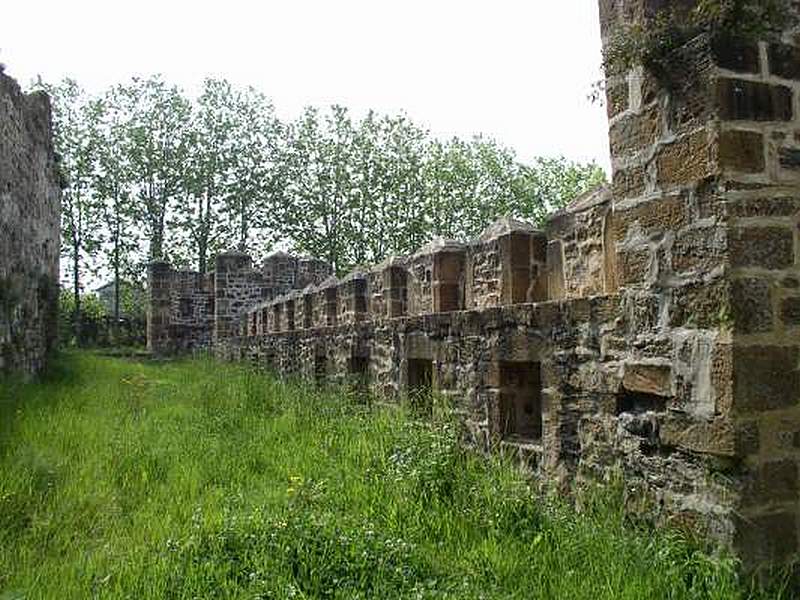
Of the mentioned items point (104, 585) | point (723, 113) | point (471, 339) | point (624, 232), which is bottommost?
point (104, 585)

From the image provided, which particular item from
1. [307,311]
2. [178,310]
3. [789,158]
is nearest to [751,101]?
[789,158]

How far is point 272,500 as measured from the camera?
183 inches

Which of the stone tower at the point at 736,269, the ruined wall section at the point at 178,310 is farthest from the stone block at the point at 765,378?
the ruined wall section at the point at 178,310

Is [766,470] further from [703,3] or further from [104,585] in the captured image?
[104,585]

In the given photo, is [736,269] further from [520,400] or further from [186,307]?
[186,307]

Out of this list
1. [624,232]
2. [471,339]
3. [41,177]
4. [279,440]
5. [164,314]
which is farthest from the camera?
[164,314]

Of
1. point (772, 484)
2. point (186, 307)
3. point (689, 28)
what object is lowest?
point (772, 484)

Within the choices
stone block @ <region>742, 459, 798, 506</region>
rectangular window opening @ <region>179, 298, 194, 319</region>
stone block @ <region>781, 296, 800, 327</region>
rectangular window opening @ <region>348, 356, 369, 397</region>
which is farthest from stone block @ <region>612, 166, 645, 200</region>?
rectangular window opening @ <region>179, 298, 194, 319</region>

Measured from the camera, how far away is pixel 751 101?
11.4ft

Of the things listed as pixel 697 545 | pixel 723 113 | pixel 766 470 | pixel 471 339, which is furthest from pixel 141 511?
pixel 723 113

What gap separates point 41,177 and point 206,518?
10.9 meters

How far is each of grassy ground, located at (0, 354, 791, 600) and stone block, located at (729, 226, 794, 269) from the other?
1.36 metres

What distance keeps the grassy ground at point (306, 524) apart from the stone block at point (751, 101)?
6.70 feet

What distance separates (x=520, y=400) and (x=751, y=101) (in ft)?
8.63
